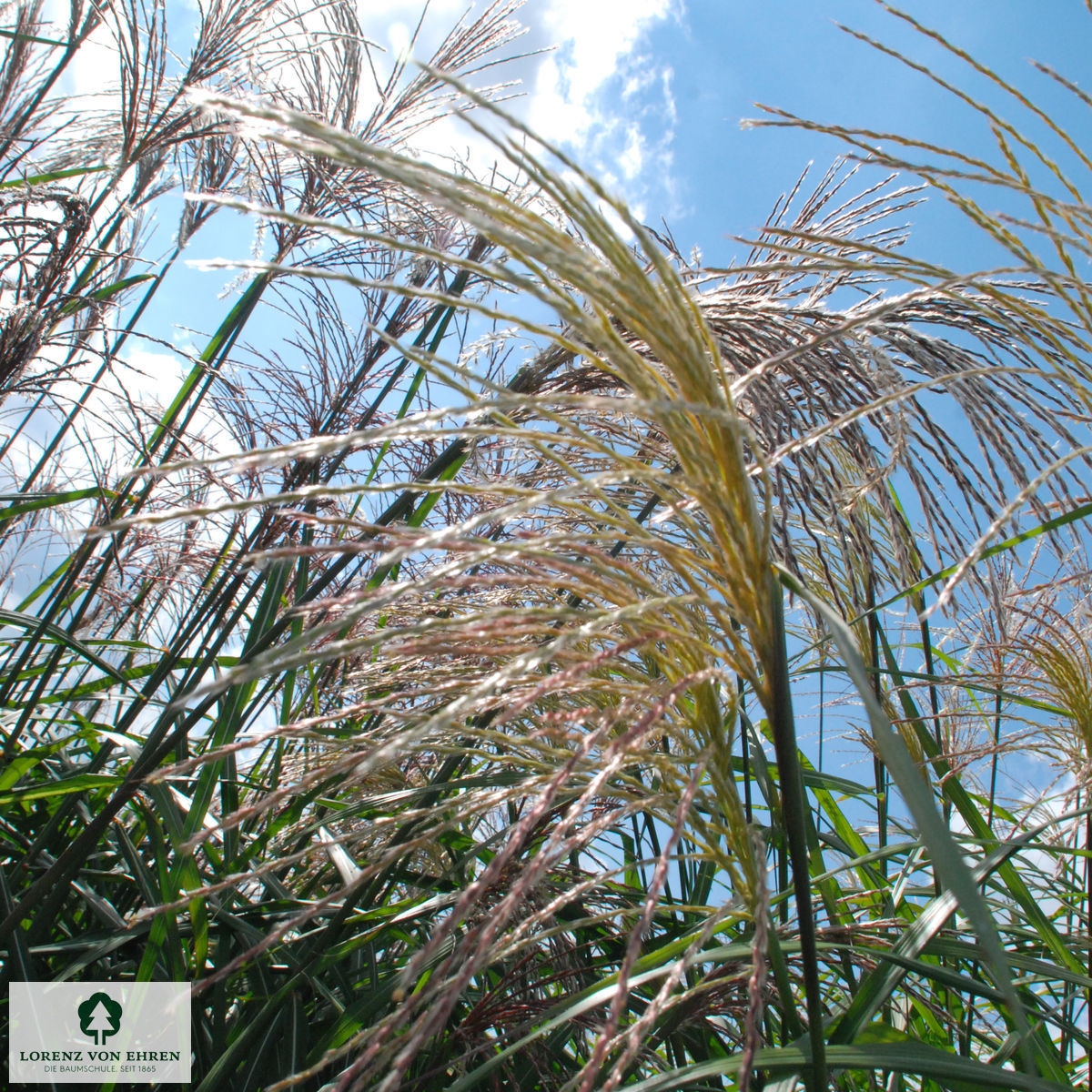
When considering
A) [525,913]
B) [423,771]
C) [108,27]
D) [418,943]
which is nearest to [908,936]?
[525,913]

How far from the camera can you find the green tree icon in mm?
1351

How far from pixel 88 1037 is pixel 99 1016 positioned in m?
0.06

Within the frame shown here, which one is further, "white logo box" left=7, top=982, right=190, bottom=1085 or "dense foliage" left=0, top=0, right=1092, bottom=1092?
"white logo box" left=7, top=982, right=190, bottom=1085

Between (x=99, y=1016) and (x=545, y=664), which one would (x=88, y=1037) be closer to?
(x=99, y=1016)

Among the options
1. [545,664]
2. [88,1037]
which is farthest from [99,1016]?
[545,664]

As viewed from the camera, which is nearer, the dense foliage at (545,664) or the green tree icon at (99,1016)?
the dense foliage at (545,664)

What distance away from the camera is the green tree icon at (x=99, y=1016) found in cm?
135

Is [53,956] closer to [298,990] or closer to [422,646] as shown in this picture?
[298,990]

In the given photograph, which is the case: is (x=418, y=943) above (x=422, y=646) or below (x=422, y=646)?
below

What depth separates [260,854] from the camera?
1.63 metres

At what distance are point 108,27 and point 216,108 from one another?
6.19 feet

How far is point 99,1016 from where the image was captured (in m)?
1.39

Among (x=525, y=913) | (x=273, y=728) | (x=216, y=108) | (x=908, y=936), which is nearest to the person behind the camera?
(x=216, y=108)

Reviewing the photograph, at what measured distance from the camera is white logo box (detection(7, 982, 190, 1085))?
125 cm
